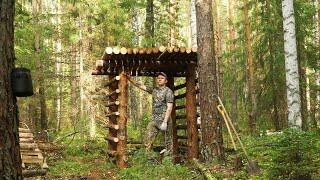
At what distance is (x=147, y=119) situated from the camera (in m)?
16.8

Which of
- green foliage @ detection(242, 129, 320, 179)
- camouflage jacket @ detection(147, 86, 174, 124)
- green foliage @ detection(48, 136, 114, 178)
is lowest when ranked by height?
Result: green foliage @ detection(48, 136, 114, 178)

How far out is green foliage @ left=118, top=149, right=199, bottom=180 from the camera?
8.16 m

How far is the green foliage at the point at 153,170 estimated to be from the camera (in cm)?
816

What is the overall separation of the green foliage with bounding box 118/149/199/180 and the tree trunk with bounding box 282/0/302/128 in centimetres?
398

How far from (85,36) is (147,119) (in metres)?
5.22

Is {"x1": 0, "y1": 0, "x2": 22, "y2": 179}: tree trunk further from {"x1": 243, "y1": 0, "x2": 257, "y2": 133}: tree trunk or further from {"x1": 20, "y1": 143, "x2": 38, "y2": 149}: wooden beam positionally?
{"x1": 243, "y1": 0, "x2": 257, "y2": 133}: tree trunk

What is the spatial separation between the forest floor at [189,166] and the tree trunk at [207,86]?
0.40 meters

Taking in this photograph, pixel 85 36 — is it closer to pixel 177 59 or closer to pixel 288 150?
pixel 177 59

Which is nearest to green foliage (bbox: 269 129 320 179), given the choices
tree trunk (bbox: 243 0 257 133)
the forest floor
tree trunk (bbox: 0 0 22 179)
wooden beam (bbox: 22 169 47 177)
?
the forest floor

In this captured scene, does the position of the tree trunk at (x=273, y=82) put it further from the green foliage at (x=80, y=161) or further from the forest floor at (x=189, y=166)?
the green foliage at (x=80, y=161)

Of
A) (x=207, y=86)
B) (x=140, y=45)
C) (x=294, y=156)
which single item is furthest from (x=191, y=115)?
(x=140, y=45)

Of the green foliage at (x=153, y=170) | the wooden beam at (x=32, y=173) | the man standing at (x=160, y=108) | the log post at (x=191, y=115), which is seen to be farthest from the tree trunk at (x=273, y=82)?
the wooden beam at (x=32, y=173)

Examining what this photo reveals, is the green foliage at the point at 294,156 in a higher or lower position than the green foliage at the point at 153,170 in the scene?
higher

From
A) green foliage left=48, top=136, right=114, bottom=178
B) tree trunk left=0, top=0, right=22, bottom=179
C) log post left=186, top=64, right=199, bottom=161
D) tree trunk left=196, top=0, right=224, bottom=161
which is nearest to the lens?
tree trunk left=0, top=0, right=22, bottom=179
